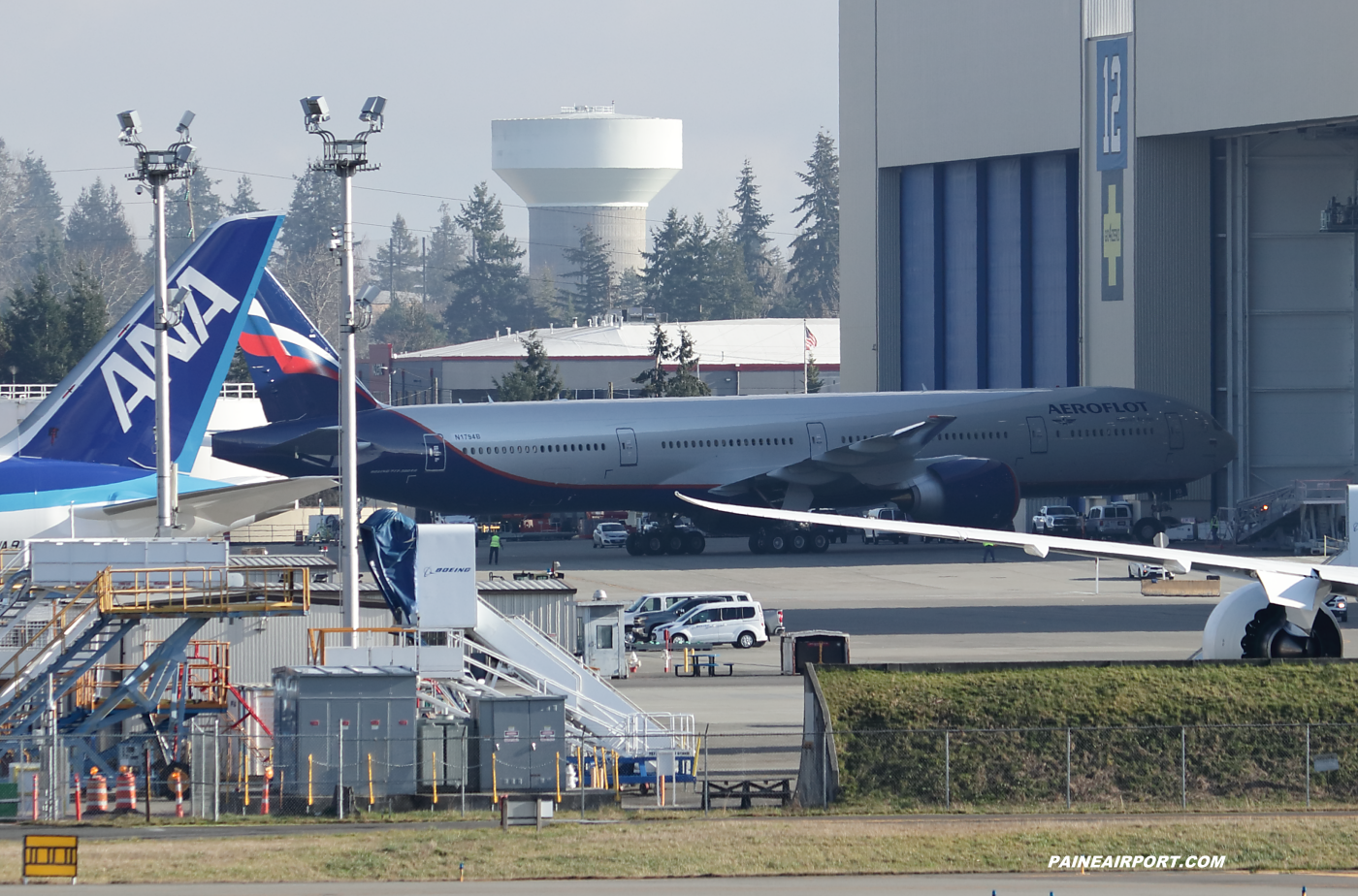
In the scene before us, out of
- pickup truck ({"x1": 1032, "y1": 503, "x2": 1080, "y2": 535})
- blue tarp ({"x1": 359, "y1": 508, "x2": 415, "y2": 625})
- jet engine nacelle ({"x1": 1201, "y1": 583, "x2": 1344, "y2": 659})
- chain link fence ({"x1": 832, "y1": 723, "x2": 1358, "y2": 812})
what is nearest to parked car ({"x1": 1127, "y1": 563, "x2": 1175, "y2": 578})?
pickup truck ({"x1": 1032, "y1": 503, "x2": 1080, "y2": 535})

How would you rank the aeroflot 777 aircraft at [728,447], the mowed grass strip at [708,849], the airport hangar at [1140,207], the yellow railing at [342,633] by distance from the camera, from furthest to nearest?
1. the airport hangar at [1140,207]
2. the aeroflot 777 aircraft at [728,447]
3. the yellow railing at [342,633]
4. the mowed grass strip at [708,849]

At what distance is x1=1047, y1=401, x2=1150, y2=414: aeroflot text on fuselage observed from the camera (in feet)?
206

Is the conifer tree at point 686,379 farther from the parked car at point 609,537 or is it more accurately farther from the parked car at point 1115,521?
the parked car at point 1115,521

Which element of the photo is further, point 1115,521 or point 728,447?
point 1115,521

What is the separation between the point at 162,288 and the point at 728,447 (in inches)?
1300

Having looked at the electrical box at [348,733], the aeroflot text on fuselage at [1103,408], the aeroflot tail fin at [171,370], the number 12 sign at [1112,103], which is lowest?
the electrical box at [348,733]

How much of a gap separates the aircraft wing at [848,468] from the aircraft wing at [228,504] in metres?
30.7

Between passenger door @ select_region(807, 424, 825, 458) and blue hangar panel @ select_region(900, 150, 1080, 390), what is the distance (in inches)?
768

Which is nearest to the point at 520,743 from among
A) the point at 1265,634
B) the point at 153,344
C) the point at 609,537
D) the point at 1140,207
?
the point at 1265,634

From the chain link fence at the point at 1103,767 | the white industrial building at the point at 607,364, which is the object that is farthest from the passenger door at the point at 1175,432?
the white industrial building at the point at 607,364

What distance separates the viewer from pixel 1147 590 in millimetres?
50344

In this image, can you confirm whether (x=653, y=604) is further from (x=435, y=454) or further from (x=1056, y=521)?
(x=1056, y=521)

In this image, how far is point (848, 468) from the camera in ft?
198

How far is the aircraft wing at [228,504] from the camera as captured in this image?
27797mm
